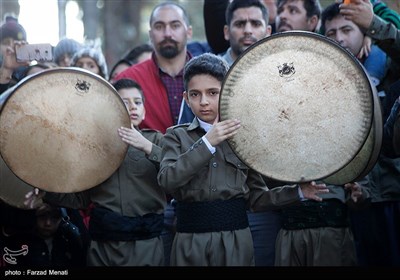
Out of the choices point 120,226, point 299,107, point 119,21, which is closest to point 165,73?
point 120,226

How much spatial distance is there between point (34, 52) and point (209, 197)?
59.8 inches

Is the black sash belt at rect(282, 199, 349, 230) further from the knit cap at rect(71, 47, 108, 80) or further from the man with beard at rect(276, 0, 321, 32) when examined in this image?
the knit cap at rect(71, 47, 108, 80)

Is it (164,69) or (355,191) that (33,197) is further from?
(355,191)

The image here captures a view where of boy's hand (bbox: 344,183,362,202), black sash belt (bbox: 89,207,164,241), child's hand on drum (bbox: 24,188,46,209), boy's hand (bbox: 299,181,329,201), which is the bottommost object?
black sash belt (bbox: 89,207,164,241)

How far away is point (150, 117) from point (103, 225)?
40.3 inches

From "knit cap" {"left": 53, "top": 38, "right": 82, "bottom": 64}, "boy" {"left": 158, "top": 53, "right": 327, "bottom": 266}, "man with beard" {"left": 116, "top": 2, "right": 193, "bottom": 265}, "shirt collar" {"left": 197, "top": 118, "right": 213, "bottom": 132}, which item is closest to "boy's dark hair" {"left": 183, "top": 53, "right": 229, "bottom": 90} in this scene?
"boy" {"left": 158, "top": 53, "right": 327, "bottom": 266}

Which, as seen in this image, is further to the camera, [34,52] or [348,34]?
[348,34]

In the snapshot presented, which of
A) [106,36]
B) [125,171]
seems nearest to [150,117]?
[125,171]

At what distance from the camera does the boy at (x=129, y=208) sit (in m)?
4.05

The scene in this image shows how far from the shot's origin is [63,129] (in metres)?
3.98

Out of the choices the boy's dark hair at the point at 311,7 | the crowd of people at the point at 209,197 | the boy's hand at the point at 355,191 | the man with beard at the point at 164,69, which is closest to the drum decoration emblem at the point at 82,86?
the crowd of people at the point at 209,197

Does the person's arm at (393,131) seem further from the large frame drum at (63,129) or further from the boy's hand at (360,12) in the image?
the large frame drum at (63,129)

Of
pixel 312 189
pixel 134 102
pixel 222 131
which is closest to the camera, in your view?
pixel 222 131

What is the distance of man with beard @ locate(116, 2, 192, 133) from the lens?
4.91 m
